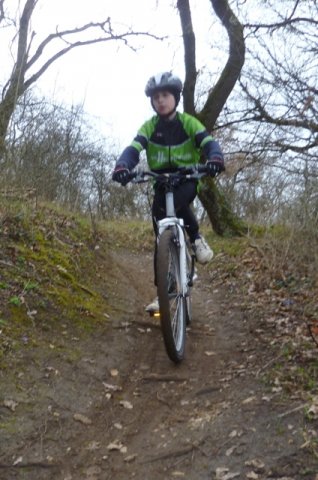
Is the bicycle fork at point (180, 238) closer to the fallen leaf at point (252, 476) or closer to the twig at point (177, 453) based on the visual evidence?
the twig at point (177, 453)

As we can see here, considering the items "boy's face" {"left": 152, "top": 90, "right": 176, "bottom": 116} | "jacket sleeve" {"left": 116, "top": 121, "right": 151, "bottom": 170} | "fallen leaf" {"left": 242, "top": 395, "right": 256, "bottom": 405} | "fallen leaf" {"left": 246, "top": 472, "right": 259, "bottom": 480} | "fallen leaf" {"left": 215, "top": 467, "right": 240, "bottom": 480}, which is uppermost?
"boy's face" {"left": 152, "top": 90, "right": 176, "bottom": 116}

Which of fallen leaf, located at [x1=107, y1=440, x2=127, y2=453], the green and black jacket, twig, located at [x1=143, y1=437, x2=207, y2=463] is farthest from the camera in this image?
the green and black jacket

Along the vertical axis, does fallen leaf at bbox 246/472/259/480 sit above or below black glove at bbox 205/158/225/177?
below

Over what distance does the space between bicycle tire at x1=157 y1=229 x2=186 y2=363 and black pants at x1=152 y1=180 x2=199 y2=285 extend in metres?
0.30

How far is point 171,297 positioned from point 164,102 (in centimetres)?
184

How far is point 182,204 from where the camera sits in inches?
204

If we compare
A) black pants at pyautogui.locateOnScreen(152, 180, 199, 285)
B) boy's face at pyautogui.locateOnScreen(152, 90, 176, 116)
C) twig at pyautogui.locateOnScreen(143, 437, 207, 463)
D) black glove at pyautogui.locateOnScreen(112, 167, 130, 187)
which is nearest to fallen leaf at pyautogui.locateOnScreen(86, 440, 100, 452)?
twig at pyautogui.locateOnScreen(143, 437, 207, 463)

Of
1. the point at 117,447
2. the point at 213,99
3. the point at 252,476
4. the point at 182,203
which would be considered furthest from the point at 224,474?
the point at 213,99

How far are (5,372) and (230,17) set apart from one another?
7689 mm

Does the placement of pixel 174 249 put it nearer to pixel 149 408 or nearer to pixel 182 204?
pixel 182 204

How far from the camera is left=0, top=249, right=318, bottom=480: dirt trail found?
323cm

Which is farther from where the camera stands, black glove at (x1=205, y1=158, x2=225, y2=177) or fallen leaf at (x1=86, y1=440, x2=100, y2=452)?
black glove at (x1=205, y1=158, x2=225, y2=177)

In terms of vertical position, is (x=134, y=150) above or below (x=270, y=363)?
above

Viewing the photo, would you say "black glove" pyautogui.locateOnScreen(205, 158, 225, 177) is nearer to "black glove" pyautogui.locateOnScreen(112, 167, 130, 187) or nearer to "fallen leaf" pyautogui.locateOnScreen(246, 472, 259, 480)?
"black glove" pyautogui.locateOnScreen(112, 167, 130, 187)
